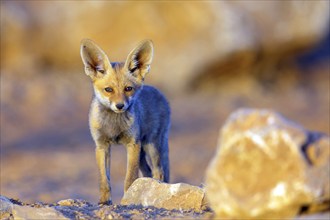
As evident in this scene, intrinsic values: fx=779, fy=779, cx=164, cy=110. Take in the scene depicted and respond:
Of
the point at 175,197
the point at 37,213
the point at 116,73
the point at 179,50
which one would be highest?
the point at 179,50

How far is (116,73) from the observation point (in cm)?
880

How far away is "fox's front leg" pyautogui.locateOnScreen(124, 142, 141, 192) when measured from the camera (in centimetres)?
883

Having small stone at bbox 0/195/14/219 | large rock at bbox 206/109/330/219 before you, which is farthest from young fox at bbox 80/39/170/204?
large rock at bbox 206/109/330/219

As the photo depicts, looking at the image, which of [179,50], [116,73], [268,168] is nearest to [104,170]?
[116,73]

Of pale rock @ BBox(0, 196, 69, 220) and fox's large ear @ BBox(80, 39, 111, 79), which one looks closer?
pale rock @ BBox(0, 196, 69, 220)

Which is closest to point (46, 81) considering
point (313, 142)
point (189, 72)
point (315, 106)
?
point (189, 72)

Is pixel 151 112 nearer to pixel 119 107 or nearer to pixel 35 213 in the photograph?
pixel 119 107

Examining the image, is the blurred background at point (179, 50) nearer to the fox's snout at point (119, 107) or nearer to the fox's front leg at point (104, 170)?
the fox's front leg at point (104, 170)

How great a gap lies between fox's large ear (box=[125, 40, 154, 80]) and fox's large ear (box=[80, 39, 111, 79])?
266mm

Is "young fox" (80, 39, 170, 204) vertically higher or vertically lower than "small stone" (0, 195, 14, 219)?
higher

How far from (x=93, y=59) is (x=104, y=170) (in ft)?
4.17

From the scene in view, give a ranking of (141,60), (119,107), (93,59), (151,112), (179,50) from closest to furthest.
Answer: (119,107) → (93,59) → (141,60) → (151,112) → (179,50)

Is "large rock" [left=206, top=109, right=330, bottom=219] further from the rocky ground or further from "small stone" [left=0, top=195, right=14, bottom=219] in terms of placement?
"small stone" [left=0, top=195, right=14, bottom=219]

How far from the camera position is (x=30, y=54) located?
21.3 meters
